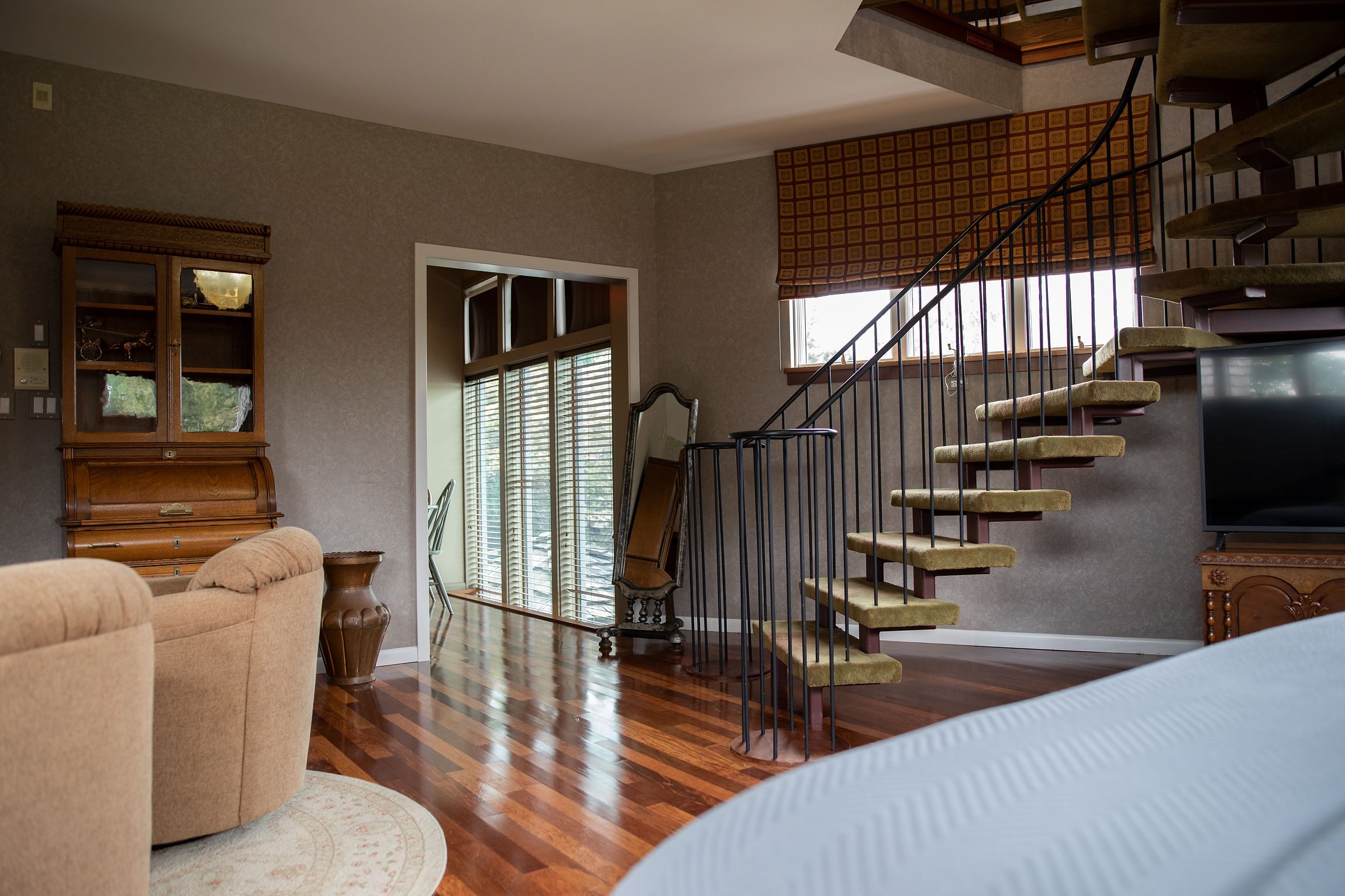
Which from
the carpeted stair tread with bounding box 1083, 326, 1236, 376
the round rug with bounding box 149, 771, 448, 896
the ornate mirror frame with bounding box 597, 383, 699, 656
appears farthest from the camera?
the ornate mirror frame with bounding box 597, 383, 699, 656

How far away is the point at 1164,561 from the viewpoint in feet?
14.9

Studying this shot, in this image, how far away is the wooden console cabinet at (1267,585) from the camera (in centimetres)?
371

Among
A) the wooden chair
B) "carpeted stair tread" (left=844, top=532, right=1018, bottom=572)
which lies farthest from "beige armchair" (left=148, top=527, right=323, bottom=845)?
the wooden chair

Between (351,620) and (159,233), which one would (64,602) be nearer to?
(351,620)

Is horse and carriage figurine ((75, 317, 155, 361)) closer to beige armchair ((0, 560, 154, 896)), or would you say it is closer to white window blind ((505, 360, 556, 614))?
beige armchair ((0, 560, 154, 896))

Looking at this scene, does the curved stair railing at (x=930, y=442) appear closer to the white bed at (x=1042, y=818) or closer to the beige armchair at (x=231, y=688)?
the beige armchair at (x=231, y=688)

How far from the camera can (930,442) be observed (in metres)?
3.38

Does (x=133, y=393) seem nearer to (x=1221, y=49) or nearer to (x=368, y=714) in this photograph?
(x=368, y=714)

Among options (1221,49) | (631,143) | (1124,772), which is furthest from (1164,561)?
(1124,772)

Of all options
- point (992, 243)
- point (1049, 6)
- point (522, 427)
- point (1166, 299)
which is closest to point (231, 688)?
point (992, 243)

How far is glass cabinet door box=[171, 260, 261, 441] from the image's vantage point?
4.06 m

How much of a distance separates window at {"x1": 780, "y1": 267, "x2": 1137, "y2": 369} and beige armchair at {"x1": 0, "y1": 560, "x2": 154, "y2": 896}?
3.68m

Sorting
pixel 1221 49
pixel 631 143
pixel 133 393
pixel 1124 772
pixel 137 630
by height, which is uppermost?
pixel 631 143

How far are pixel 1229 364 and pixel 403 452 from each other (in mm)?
4108
